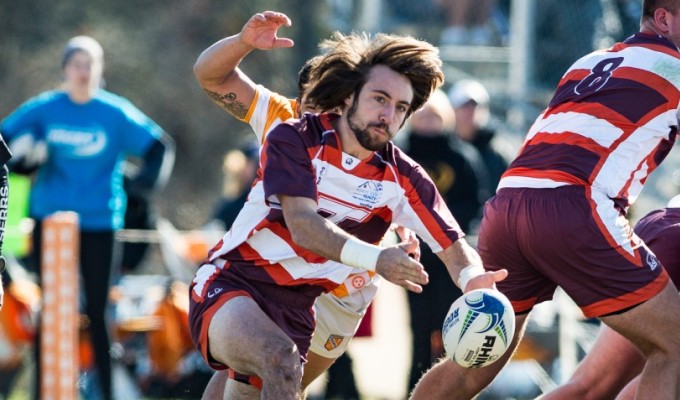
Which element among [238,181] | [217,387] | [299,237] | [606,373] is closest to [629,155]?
[606,373]

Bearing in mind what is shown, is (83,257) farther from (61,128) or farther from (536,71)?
(536,71)

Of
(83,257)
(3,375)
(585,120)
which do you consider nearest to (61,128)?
Answer: (83,257)

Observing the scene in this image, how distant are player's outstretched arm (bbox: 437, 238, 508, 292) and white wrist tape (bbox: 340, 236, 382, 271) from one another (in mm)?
509

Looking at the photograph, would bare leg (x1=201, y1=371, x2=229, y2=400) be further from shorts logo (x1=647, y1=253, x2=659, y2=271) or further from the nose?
shorts logo (x1=647, y1=253, x2=659, y2=271)

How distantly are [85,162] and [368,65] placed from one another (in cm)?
392

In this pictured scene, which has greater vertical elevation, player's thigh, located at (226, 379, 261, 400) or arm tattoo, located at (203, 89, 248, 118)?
arm tattoo, located at (203, 89, 248, 118)

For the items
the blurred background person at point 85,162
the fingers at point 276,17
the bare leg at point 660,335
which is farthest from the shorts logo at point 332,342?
the blurred background person at point 85,162

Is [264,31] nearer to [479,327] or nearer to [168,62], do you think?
[479,327]

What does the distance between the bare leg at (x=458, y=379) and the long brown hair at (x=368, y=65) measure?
1112 millimetres

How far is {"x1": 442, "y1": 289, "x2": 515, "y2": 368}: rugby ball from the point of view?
513cm

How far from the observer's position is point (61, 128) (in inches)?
354

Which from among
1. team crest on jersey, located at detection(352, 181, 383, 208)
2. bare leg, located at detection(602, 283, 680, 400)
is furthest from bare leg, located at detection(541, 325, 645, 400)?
team crest on jersey, located at detection(352, 181, 383, 208)

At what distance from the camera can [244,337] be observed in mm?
5195

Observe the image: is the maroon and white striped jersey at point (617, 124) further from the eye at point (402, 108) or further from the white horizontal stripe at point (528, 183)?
the eye at point (402, 108)
